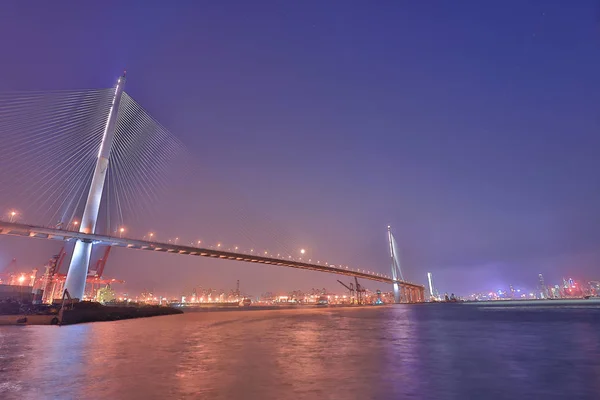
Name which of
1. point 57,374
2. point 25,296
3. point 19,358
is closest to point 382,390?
point 57,374

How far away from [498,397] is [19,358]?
14133 mm

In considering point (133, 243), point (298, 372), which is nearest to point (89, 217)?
point (133, 243)

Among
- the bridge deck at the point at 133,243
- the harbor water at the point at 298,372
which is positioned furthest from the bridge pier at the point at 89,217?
the harbor water at the point at 298,372

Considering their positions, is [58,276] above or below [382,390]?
above

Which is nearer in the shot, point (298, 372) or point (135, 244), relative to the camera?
point (298, 372)

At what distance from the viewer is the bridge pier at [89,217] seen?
3837cm

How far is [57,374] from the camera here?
8.53 metres

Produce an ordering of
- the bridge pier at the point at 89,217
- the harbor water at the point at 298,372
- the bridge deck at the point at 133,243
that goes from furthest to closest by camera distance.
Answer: the bridge deck at the point at 133,243 < the bridge pier at the point at 89,217 < the harbor water at the point at 298,372

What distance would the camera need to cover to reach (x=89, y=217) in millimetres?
40812

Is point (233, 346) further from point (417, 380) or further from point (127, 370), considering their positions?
point (417, 380)

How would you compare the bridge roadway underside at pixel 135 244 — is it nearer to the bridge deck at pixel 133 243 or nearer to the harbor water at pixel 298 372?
the bridge deck at pixel 133 243

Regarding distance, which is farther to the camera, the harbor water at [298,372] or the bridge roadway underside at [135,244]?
the bridge roadway underside at [135,244]

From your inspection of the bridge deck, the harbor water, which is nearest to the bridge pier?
the bridge deck

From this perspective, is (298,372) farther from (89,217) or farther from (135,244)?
(135,244)
